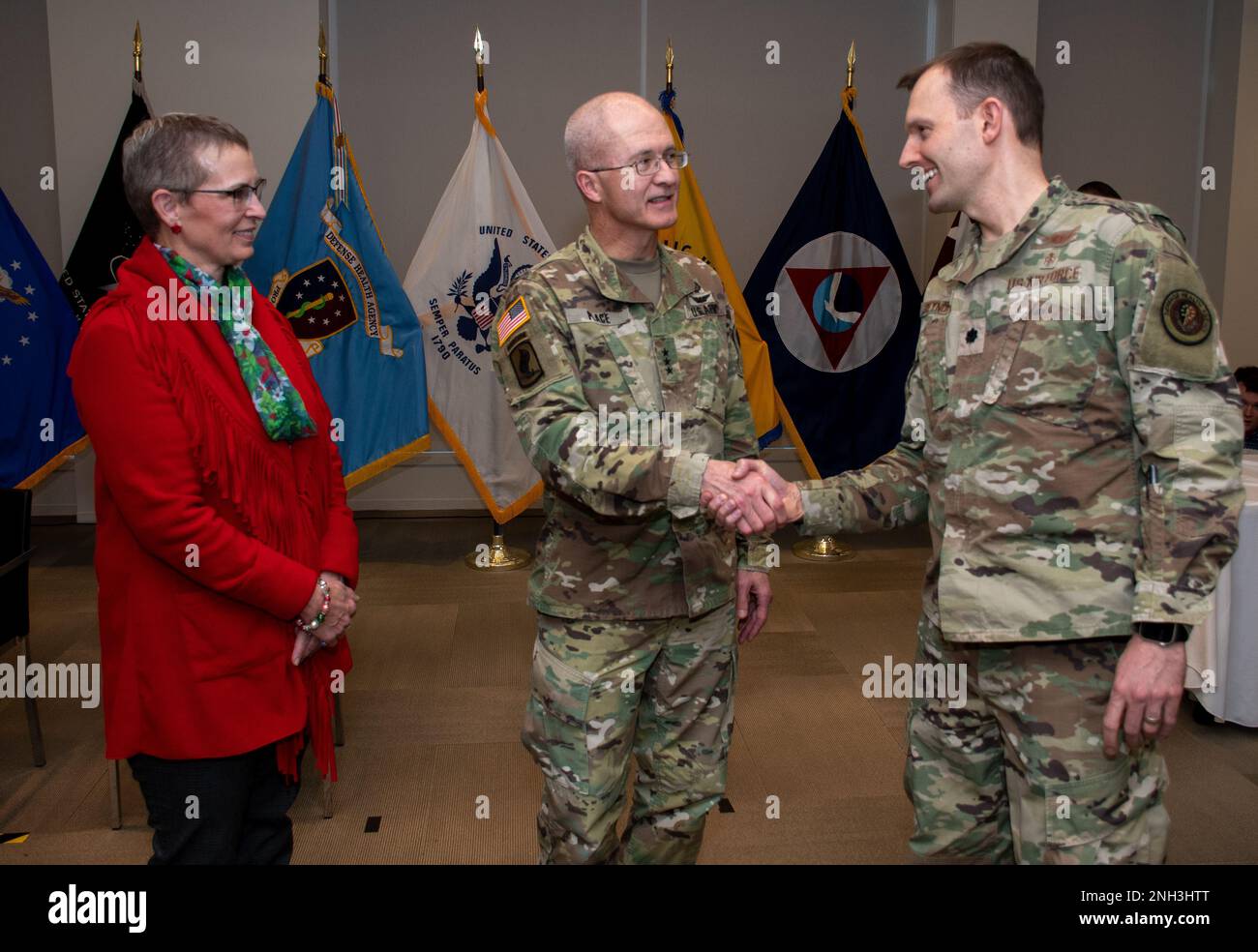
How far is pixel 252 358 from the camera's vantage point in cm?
180

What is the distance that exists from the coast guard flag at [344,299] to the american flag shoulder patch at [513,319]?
2.98m

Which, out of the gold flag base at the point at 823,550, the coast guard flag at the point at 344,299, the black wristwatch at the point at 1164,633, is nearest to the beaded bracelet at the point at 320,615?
the black wristwatch at the point at 1164,633

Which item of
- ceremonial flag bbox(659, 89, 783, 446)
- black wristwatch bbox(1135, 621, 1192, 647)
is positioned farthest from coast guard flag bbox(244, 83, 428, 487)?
black wristwatch bbox(1135, 621, 1192, 647)

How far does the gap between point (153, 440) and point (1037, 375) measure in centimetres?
129

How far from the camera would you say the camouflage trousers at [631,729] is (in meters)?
1.89

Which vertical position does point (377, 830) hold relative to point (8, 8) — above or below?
below

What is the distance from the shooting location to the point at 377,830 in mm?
2711

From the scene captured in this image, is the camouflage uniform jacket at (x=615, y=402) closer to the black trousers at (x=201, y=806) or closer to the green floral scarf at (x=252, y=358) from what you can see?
the green floral scarf at (x=252, y=358)

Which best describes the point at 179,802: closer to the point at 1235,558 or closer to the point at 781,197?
the point at 1235,558

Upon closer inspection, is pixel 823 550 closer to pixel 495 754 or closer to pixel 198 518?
pixel 495 754

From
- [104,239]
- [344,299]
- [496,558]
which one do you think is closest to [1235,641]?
[496,558]

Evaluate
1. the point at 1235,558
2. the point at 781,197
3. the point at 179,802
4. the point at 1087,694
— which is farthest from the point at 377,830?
the point at 781,197

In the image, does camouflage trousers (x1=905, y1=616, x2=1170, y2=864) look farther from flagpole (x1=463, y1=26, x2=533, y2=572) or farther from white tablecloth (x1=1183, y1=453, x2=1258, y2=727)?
flagpole (x1=463, y1=26, x2=533, y2=572)

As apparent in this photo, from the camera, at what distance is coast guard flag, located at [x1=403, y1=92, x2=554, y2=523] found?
5.04 meters
